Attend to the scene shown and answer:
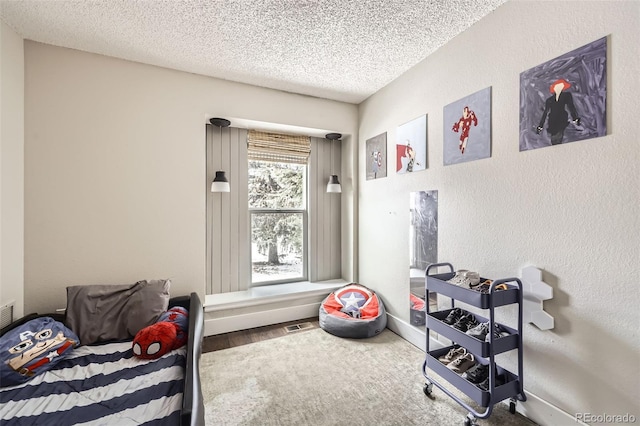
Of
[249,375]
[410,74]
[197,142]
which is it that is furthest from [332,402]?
[410,74]

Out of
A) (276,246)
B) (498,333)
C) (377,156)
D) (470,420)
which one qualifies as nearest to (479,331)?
(498,333)

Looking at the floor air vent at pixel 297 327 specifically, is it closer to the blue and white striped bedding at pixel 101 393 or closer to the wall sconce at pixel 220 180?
the blue and white striped bedding at pixel 101 393

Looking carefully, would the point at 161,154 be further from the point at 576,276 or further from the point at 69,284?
the point at 576,276

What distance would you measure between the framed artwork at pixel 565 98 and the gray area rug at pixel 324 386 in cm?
175

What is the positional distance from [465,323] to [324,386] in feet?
3.67

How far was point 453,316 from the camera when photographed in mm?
1959

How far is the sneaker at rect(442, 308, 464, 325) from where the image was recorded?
6.31 feet

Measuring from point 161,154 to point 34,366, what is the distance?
5.91 ft

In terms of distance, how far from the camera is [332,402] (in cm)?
183

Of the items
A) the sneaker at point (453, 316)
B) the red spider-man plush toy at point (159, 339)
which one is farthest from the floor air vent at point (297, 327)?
the sneaker at point (453, 316)

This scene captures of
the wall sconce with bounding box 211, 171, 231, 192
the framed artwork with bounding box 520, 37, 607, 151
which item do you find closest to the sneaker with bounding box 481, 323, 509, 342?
the framed artwork with bounding box 520, 37, 607, 151

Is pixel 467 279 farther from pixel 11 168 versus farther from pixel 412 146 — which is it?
pixel 11 168

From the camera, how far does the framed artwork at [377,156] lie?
3.02 m

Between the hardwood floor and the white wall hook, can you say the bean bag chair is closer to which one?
the hardwood floor
